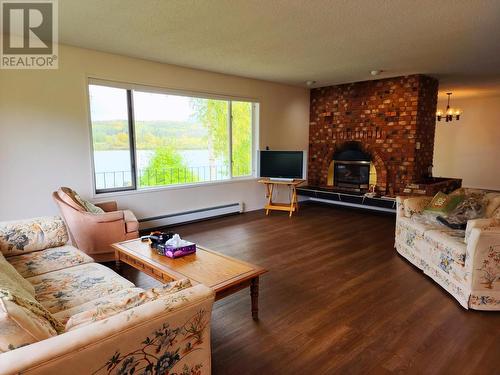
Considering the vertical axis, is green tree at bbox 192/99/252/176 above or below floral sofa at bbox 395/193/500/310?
above

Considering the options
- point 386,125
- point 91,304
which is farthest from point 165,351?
point 386,125

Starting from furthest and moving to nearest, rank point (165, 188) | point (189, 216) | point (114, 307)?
point (189, 216)
point (165, 188)
point (114, 307)

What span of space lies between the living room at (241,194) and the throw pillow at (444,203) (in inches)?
0.8

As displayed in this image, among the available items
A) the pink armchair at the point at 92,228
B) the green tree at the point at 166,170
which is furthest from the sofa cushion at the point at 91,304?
the green tree at the point at 166,170

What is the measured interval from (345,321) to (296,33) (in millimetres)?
2849

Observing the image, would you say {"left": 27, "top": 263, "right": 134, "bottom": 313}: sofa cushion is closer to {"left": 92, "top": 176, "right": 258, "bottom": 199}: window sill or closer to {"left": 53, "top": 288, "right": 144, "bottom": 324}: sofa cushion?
{"left": 53, "top": 288, "right": 144, "bottom": 324}: sofa cushion

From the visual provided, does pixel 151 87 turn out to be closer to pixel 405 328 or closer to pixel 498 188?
pixel 405 328

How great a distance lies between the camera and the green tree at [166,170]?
4.99 metres

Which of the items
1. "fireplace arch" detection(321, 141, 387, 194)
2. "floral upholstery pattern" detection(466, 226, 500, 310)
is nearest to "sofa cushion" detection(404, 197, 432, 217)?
"floral upholstery pattern" detection(466, 226, 500, 310)

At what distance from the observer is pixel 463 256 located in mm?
2754

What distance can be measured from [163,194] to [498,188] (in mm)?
8657

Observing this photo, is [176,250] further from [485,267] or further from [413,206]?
[413,206]

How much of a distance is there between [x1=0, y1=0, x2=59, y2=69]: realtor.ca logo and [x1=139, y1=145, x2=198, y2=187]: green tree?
5.85 feet

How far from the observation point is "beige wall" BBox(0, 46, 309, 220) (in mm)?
3641
